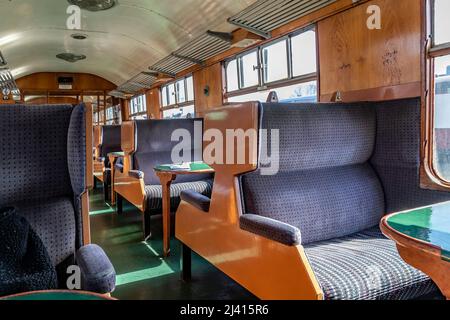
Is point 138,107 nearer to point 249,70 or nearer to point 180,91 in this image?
point 180,91

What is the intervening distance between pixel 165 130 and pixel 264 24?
1841 millimetres

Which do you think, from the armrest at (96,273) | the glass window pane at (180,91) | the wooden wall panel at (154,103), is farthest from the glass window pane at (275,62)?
the wooden wall panel at (154,103)

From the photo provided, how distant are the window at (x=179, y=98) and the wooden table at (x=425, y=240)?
584 centimetres

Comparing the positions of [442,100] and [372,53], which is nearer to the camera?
[442,100]

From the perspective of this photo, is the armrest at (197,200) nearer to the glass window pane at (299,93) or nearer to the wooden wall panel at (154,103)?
the glass window pane at (299,93)

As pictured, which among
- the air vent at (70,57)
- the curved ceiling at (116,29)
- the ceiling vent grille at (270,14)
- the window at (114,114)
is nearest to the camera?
the ceiling vent grille at (270,14)

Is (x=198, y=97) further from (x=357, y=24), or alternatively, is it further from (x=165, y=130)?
(x=357, y=24)

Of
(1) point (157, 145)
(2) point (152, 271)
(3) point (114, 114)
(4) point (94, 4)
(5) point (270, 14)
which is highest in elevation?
(4) point (94, 4)

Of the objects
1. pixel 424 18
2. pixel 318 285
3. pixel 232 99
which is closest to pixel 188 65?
pixel 232 99

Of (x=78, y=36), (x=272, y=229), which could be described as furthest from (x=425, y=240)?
(x=78, y=36)

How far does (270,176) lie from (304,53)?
8.34ft

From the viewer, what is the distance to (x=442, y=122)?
102 inches

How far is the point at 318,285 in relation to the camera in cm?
160

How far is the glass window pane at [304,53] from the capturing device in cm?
414
